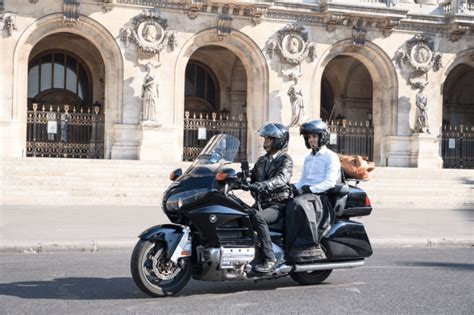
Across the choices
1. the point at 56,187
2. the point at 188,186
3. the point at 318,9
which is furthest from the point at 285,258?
the point at 318,9

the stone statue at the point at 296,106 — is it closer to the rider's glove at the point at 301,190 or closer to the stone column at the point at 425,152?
the stone column at the point at 425,152

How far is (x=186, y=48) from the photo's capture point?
24844 mm

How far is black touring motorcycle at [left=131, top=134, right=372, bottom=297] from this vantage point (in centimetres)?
657

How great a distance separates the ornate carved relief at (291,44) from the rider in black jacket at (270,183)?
18590mm

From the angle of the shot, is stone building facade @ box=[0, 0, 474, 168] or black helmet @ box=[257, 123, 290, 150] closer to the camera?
black helmet @ box=[257, 123, 290, 150]

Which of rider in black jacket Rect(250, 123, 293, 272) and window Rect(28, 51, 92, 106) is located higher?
window Rect(28, 51, 92, 106)

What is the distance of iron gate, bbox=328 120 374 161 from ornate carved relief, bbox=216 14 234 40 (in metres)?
5.92

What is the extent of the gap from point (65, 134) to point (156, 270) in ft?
67.9

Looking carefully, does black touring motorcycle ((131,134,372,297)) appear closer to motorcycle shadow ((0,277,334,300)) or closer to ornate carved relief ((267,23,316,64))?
motorcycle shadow ((0,277,334,300))

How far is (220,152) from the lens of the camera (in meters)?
6.92

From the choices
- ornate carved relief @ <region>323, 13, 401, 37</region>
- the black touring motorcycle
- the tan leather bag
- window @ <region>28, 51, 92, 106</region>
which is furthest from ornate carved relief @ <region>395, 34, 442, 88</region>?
the black touring motorcycle

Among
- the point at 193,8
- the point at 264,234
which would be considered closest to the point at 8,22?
the point at 193,8

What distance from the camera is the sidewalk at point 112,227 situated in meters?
10.5

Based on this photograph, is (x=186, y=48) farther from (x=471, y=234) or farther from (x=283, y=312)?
(x=283, y=312)
